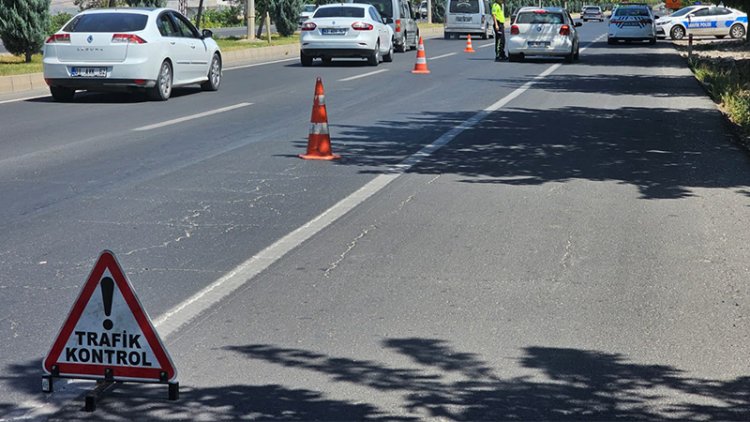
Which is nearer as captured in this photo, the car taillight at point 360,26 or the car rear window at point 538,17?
the car taillight at point 360,26

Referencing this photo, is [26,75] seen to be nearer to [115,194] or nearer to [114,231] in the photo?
[115,194]

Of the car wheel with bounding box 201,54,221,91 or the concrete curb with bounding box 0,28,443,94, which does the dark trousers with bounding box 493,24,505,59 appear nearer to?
the concrete curb with bounding box 0,28,443,94

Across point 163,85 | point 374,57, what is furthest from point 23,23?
point 163,85

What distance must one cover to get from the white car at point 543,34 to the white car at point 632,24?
559 inches

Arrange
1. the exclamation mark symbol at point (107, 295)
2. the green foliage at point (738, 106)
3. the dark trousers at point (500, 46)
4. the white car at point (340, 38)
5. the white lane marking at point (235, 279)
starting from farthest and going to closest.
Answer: the dark trousers at point (500, 46), the white car at point (340, 38), the green foliage at point (738, 106), the white lane marking at point (235, 279), the exclamation mark symbol at point (107, 295)

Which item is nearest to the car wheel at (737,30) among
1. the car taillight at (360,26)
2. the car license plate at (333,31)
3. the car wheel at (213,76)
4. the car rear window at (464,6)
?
the car rear window at (464,6)

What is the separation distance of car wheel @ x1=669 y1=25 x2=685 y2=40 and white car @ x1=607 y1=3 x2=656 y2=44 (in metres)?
5.31

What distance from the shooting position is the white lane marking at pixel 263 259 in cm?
637

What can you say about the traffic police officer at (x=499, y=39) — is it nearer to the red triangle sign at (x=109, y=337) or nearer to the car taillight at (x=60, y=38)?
the car taillight at (x=60, y=38)

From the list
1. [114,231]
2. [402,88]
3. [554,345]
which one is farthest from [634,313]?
[402,88]

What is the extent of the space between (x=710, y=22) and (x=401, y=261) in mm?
46110

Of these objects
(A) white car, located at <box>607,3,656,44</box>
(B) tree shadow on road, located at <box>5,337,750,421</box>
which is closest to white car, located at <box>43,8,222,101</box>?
(B) tree shadow on road, located at <box>5,337,750,421</box>

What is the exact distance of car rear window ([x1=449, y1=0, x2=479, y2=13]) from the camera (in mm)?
55719

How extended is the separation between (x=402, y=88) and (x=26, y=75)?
7.07 m
